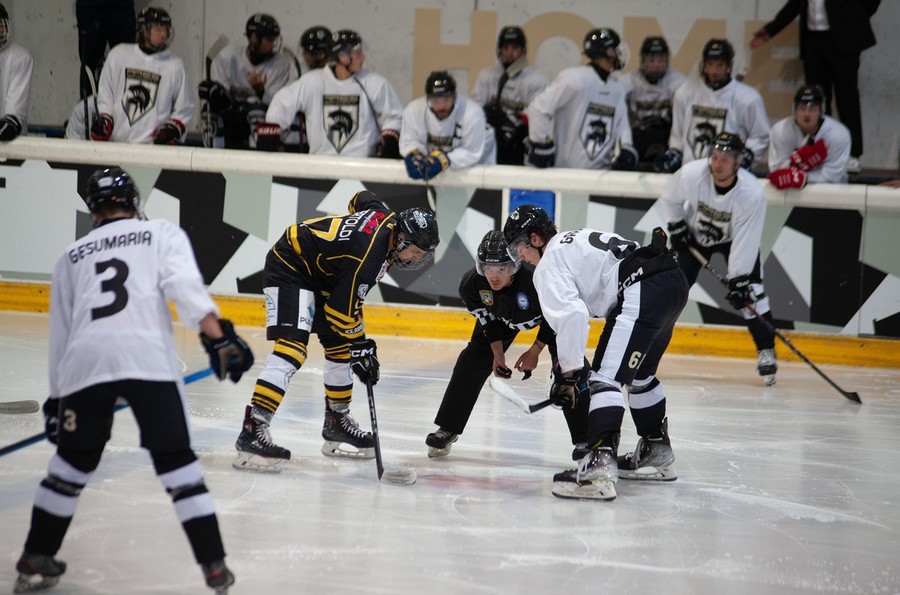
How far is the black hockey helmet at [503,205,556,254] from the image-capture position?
4352mm

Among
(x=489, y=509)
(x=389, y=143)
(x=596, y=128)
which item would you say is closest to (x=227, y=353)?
(x=489, y=509)

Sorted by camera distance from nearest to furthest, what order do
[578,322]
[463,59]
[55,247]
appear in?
1. [578,322]
2. [55,247]
3. [463,59]

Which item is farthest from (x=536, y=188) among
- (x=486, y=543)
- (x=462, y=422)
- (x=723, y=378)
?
(x=486, y=543)

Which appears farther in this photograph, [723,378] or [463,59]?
[463,59]

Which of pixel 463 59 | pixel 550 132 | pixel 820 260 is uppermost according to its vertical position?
pixel 463 59

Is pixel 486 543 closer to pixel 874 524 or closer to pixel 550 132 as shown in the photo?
pixel 874 524

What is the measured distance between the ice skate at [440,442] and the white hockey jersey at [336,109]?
3605 millimetres

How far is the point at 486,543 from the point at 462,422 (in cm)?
120

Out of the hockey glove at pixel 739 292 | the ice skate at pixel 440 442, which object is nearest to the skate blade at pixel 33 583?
the ice skate at pixel 440 442

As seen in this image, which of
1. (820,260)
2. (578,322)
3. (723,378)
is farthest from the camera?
(820,260)

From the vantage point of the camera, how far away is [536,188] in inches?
300

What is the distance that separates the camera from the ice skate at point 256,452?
448 cm

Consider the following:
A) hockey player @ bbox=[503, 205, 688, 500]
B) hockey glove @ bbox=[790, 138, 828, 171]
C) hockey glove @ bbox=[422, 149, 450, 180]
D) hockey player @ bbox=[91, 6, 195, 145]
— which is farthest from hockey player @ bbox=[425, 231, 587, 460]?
hockey player @ bbox=[91, 6, 195, 145]

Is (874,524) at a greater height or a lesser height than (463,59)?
lesser
